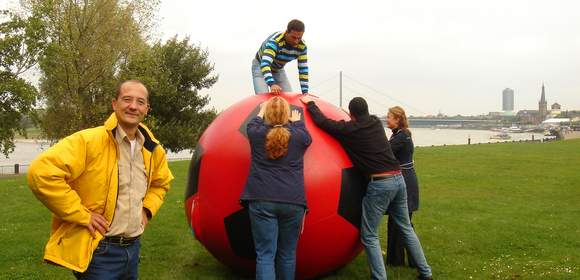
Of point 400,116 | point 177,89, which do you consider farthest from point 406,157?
point 177,89

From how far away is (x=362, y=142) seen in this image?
5195 mm

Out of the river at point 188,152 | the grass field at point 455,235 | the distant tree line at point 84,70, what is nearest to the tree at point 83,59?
the distant tree line at point 84,70

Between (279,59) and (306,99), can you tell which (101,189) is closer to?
(306,99)

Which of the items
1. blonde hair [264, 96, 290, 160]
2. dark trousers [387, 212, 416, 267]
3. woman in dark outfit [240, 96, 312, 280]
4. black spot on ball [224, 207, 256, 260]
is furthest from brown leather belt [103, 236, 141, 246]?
dark trousers [387, 212, 416, 267]

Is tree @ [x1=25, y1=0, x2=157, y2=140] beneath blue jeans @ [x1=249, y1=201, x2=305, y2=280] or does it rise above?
above

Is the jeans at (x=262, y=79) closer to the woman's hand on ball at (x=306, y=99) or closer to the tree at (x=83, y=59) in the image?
the woman's hand on ball at (x=306, y=99)

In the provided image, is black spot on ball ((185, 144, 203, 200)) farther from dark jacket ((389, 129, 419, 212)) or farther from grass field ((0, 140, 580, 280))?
dark jacket ((389, 129, 419, 212))

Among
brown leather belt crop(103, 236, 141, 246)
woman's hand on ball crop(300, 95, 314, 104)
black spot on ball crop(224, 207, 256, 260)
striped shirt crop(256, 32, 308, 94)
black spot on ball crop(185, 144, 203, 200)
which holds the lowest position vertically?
black spot on ball crop(224, 207, 256, 260)

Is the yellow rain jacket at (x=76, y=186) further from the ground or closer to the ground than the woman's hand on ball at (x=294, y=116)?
closer to the ground

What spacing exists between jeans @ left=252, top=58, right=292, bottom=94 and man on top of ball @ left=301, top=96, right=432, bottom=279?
4.11ft

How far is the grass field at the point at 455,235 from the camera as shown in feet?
20.3

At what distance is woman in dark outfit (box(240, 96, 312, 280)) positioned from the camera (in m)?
4.37

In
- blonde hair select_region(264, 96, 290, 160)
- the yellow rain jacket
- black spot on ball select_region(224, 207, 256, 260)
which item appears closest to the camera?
the yellow rain jacket

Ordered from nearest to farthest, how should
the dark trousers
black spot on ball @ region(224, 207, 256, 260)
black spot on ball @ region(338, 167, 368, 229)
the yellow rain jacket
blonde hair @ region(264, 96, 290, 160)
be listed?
the yellow rain jacket < blonde hair @ region(264, 96, 290, 160) < black spot on ball @ region(224, 207, 256, 260) < black spot on ball @ region(338, 167, 368, 229) < the dark trousers
